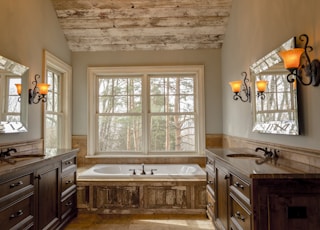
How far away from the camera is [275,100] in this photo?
7.69 feet

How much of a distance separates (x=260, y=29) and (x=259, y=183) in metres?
1.81

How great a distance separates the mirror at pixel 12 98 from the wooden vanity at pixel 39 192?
0.44 m

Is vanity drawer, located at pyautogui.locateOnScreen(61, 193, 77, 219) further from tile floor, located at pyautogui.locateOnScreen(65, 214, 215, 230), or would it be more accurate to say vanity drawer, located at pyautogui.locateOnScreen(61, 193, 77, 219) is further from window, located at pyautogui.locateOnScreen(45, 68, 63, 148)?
window, located at pyautogui.locateOnScreen(45, 68, 63, 148)

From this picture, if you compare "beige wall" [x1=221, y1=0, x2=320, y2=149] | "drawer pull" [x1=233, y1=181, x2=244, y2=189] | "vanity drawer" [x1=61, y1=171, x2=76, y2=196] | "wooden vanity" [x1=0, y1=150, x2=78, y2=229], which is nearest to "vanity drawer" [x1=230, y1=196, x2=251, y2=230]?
"drawer pull" [x1=233, y1=181, x2=244, y2=189]

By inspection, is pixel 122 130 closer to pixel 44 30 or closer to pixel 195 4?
pixel 44 30

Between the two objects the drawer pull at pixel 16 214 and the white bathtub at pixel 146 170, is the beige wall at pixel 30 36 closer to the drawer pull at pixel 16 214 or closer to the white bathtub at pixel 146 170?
the drawer pull at pixel 16 214

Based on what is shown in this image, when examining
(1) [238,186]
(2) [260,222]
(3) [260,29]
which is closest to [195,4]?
(3) [260,29]

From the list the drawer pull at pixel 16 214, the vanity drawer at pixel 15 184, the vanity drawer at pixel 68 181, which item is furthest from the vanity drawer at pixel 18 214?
the vanity drawer at pixel 68 181

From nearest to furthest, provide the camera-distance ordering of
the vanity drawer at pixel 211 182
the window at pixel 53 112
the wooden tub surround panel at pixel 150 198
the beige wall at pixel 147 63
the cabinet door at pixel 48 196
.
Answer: the cabinet door at pixel 48 196, the vanity drawer at pixel 211 182, the wooden tub surround panel at pixel 150 198, the window at pixel 53 112, the beige wall at pixel 147 63

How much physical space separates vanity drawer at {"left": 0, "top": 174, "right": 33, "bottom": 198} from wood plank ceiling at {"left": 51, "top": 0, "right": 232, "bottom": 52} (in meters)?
2.61

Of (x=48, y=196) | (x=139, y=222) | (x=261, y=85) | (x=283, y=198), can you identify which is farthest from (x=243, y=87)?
(x=48, y=196)

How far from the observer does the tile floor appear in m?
2.98

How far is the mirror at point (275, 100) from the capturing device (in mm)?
2049

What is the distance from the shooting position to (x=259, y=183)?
4.98 feet
